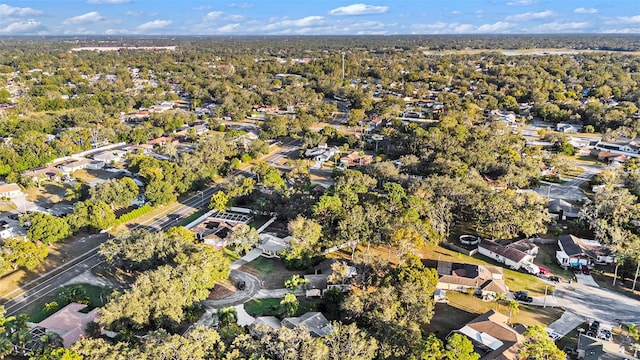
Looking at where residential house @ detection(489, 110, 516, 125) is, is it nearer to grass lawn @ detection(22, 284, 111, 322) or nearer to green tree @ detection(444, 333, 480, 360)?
green tree @ detection(444, 333, 480, 360)

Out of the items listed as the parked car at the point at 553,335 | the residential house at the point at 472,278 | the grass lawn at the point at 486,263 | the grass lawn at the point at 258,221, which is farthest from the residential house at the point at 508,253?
the grass lawn at the point at 258,221

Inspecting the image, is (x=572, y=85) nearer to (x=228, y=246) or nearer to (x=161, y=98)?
(x=161, y=98)

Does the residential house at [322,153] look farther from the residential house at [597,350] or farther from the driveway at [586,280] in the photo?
the residential house at [597,350]

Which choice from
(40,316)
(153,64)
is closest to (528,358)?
(40,316)

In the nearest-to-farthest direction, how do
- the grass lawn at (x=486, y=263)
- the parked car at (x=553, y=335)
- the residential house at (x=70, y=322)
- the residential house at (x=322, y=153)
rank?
the residential house at (x=70, y=322) → the parked car at (x=553, y=335) → the grass lawn at (x=486, y=263) → the residential house at (x=322, y=153)

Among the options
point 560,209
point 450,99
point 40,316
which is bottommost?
point 40,316

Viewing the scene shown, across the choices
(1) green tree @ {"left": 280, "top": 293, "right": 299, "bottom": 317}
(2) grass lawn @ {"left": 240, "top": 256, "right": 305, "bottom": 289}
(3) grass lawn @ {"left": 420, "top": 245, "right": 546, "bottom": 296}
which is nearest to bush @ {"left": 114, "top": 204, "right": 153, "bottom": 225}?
(2) grass lawn @ {"left": 240, "top": 256, "right": 305, "bottom": 289}

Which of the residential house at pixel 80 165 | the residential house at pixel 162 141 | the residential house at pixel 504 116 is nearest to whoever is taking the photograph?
the residential house at pixel 80 165
